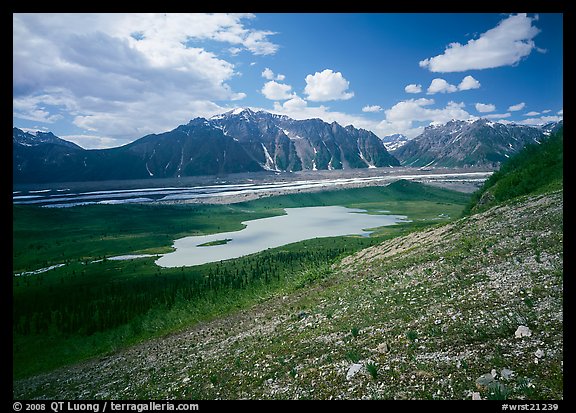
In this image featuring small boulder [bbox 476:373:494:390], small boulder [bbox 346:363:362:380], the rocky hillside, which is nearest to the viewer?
small boulder [bbox 476:373:494:390]

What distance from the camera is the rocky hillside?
9125 millimetres

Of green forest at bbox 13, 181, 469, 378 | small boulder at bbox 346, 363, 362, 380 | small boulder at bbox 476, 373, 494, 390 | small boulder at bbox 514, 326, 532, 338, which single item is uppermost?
small boulder at bbox 514, 326, 532, 338

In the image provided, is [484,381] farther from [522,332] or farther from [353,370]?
[353,370]

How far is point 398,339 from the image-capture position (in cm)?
1227

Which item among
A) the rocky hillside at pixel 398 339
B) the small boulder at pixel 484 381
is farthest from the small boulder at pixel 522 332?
the small boulder at pixel 484 381

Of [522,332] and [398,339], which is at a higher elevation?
[522,332]

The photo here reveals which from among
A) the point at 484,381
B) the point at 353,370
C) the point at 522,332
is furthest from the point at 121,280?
the point at 522,332

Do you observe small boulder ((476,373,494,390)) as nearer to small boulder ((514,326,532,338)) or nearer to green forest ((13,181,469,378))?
small boulder ((514,326,532,338))

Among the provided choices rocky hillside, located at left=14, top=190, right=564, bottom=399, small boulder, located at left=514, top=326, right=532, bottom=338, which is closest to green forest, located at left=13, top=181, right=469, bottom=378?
rocky hillside, located at left=14, top=190, right=564, bottom=399

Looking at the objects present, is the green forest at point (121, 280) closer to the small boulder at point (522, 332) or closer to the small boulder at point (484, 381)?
the small boulder at point (522, 332)

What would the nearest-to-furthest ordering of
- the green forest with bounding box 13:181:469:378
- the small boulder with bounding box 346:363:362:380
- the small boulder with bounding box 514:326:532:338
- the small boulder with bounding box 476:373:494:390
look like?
1. the small boulder with bounding box 476:373:494:390
2. the small boulder with bounding box 514:326:532:338
3. the small boulder with bounding box 346:363:362:380
4. the green forest with bounding box 13:181:469:378
